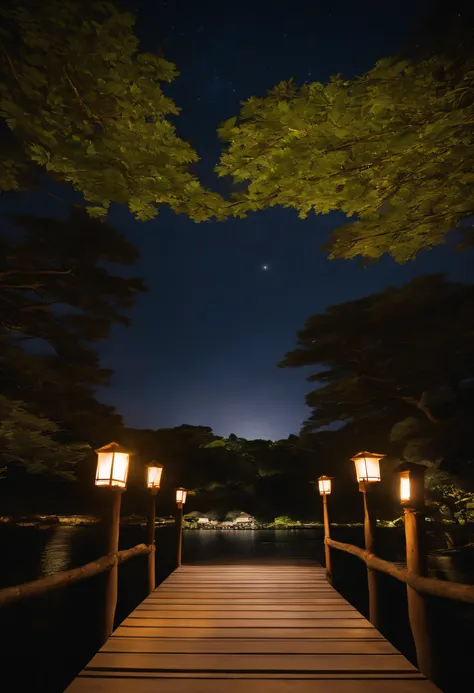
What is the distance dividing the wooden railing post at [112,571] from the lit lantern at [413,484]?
357cm

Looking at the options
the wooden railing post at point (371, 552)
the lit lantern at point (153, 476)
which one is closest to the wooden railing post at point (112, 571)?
the lit lantern at point (153, 476)

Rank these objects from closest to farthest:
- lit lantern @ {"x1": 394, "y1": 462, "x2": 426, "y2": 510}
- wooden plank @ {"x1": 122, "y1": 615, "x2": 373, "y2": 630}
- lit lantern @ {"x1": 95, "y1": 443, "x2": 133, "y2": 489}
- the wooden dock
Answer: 1. the wooden dock
2. lit lantern @ {"x1": 394, "y1": 462, "x2": 426, "y2": 510}
3. wooden plank @ {"x1": 122, "y1": 615, "x2": 373, "y2": 630}
4. lit lantern @ {"x1": 95, "y1": 443, "x2": 133, "y2": 489}

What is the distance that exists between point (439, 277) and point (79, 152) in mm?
13076

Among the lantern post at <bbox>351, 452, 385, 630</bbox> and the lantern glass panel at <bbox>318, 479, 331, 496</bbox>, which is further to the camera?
the lantern glass panel at <bbox>318, 479, 331, 496</bbox>

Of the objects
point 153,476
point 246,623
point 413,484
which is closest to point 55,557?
point 153,476

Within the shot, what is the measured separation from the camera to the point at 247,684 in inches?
126

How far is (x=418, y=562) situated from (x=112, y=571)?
149 inches

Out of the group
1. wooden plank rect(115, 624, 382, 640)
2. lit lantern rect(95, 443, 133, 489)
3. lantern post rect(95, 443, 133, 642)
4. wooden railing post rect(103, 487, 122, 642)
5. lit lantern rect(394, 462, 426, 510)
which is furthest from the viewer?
lit lantern rect(95, 443, 133, 489)

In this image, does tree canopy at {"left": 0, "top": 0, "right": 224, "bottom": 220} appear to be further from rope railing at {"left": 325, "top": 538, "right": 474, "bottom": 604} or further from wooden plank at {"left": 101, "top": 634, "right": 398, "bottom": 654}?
wooden plank at {"left": 101, "top": 634, "right": 398, "bottom": 654}

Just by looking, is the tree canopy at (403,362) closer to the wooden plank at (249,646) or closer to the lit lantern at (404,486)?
the lit lantern at (404,486)

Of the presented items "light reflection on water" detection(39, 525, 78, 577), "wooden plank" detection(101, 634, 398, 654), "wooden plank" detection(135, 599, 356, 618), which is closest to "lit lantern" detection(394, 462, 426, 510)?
"wooden plank" detection(101, 634, 398, 654)

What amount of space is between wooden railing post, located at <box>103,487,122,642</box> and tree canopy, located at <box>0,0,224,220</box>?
394 centimetres

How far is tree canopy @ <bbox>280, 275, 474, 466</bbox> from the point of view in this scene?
13844mm

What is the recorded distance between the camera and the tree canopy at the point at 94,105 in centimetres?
281
